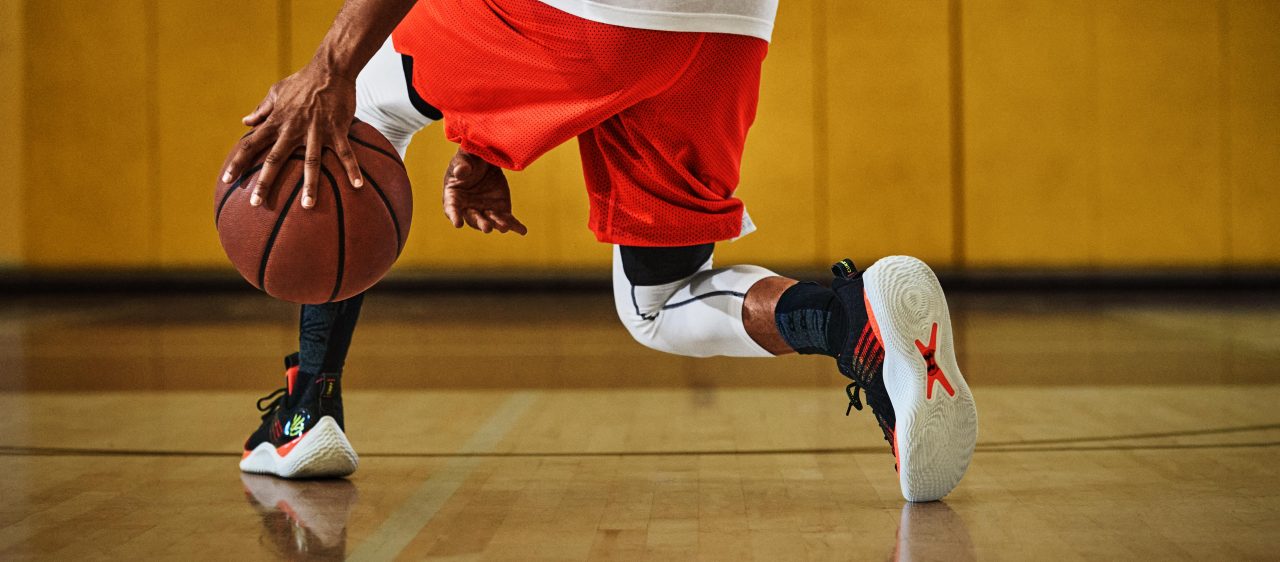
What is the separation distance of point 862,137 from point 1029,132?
0.84 meters

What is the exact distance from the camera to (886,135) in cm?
628

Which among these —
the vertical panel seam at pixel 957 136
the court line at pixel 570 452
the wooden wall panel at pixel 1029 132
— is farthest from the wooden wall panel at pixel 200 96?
the court line at pixel 570 452

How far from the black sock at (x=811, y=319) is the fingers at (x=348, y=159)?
1.91 feet

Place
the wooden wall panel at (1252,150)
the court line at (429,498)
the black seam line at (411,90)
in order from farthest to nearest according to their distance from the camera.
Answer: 1. the wooden wall panel at (1252,150)
2. the black seam line at (411,90)
3. the court line at (429,498)

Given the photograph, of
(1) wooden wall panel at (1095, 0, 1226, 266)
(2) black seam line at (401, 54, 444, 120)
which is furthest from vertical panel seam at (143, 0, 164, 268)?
(2) black seam line at (401, 54, 444, 120)

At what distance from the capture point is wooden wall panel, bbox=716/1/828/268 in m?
6.25

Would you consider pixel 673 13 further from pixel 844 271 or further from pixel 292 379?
pixel 292 379

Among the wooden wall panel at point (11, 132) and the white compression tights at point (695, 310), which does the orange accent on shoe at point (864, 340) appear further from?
the wooden wall panel at point (11, 132)

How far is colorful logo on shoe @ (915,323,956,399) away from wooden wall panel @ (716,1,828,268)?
4.73 metres

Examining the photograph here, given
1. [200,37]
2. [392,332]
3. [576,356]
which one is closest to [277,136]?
[576,356]

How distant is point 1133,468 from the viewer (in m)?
1.83

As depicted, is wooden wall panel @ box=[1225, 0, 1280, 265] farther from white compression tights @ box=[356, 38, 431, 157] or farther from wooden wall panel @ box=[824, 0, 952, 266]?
white compression tights @ box=[356, 38, 431, 157]

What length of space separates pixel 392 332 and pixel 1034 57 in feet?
12.0

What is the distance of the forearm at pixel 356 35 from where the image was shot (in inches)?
58.0
